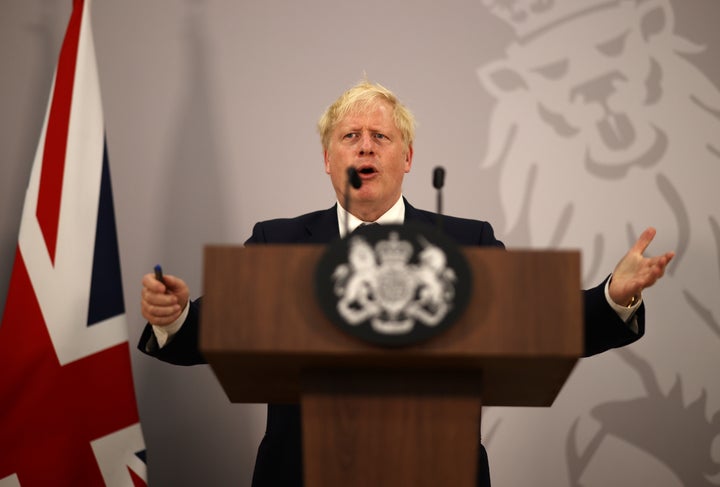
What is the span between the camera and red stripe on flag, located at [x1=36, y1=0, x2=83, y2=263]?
249 cm

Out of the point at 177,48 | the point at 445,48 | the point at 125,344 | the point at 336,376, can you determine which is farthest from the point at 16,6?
the point at 336,376

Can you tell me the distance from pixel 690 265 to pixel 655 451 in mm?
658

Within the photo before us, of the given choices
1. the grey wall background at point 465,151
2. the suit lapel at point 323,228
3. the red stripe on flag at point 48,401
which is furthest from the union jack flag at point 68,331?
the suit lapel at point 323,228

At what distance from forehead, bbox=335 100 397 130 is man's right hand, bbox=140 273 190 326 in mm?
921

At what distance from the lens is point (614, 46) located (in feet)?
9.78

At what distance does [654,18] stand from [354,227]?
1.58 m

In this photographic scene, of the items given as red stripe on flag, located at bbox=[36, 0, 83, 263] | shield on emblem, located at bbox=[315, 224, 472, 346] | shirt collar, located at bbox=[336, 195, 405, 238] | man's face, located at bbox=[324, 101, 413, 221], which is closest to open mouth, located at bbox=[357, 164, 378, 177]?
man's face, located at bbox=[324, 101, 413, 221]

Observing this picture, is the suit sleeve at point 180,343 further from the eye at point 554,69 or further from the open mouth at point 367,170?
the eye at point 554,69

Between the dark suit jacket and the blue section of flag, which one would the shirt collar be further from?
the blue section of flag

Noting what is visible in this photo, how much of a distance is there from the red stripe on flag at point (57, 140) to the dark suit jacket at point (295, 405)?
0.71m

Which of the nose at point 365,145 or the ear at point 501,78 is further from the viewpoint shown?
the ear at point 501,78

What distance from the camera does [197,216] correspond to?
289 centimetres

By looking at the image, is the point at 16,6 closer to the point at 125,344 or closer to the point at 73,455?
the point at 125,344

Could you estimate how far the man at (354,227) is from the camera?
5.36ft
